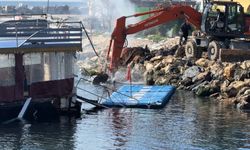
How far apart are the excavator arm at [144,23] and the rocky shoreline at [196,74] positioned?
283 centimetres

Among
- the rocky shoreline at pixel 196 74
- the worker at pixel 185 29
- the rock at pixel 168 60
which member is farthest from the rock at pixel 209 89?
the worker at pixel 185 29

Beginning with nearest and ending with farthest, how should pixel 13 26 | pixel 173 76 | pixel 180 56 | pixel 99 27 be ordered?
pixel 13 26
pixel 173 76
pixel 180 56
pixel 99 27

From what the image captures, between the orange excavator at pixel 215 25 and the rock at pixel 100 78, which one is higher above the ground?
the orange excavator at pixel 215 25

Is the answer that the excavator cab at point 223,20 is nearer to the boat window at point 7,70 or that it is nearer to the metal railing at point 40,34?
the metal railing at point 40,34

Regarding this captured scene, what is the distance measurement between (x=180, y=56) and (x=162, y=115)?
18.7m

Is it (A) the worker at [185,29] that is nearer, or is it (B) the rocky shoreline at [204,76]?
(B) the rocky shoreline at [204,76]

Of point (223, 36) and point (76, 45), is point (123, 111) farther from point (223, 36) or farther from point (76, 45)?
point (223, 36)

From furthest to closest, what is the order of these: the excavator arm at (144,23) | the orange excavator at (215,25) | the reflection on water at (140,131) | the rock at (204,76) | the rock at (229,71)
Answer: the orange excavator at (215,25), the excavator arm at (144,23), the rock at (204,76), the rock at (229,71), the reflection on water at (140,131)

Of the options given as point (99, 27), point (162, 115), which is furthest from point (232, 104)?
point (99, 27)

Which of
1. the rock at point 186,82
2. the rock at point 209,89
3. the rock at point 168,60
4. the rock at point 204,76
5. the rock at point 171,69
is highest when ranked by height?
the rock at point 168,60

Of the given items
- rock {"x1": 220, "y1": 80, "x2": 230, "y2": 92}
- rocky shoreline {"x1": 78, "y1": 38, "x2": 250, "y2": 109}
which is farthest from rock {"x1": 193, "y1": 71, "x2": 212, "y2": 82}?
rock {"x1": 220, "y1": 80, "x2": 230, "y2": 92}

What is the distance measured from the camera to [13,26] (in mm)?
38062

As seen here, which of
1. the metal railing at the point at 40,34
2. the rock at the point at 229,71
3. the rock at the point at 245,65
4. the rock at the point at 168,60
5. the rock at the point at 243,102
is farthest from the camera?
the rock at the point at 168,60

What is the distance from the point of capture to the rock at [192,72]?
49478 mm
